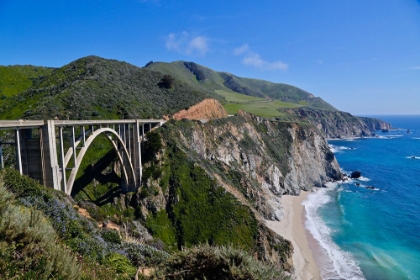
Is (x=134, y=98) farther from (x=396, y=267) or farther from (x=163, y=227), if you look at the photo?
(x=396, y=267)

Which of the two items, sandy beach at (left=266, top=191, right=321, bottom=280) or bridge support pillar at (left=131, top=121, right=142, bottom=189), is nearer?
sandy beach at (left=266, top=191, right=321, bottom=280)

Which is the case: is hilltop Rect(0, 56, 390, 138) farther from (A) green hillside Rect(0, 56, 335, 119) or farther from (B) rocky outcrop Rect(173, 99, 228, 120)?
(B) rocky outcrop Rect(173, 99, 228, 120)

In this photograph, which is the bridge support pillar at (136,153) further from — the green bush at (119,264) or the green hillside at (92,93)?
the green bush at (119,264)

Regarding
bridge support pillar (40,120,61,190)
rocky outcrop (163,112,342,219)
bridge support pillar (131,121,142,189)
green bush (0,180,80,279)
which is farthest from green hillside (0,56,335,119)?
green bush (0,180,80,279)

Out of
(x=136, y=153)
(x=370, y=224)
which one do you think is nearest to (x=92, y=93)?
(x=136, y=153)

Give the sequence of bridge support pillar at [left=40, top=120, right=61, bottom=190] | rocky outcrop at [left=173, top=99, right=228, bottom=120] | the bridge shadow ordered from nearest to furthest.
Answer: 1. bridge support pillar at [left=40, top=120, right=61, bottom=190]
2. the bridge shadow
3. rocky outcrop at [left=173, top=99, right=228, bottom=120]

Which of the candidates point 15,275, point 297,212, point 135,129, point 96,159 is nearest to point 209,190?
point 135,129
